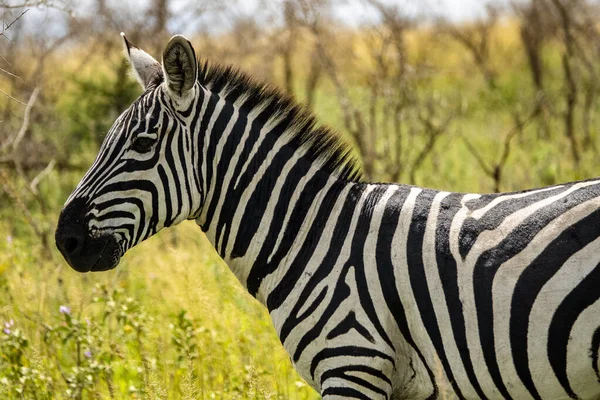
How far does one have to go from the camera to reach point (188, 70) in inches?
124

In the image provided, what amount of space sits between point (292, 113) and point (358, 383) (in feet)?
4.00

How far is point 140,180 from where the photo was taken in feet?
10.4

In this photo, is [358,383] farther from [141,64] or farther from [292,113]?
[141,64]

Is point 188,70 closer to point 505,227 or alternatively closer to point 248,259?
point 248,259

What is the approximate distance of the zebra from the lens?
9.15 feet

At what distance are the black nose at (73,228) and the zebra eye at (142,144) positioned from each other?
0.32 metres

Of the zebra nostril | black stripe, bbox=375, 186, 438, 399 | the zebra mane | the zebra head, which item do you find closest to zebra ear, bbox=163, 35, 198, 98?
the zebra head

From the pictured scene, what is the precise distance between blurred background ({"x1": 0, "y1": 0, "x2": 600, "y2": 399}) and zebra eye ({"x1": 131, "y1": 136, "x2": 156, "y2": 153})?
2.42 ft

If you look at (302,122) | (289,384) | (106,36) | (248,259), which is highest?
(106,36)

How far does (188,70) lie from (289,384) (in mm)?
2331

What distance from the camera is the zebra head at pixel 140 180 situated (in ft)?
10.2

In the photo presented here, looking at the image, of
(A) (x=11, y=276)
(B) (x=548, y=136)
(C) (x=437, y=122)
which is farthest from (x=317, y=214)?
(C) (x=437, y=122)

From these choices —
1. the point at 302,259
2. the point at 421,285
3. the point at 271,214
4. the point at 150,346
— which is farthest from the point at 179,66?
the point at 150,346

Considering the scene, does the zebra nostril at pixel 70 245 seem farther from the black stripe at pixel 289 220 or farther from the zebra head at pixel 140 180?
the black stripe at pixel 289 220
